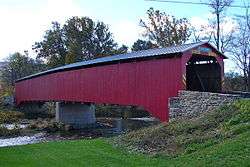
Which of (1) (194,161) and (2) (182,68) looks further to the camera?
(2) (182,68)

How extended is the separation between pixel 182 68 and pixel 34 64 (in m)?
60.5

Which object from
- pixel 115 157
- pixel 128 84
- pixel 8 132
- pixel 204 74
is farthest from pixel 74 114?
pixel 115 157

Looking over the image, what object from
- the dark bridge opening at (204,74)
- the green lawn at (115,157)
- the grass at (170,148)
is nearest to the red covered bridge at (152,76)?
the dark bridge opening at (204,74)

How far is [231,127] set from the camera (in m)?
14.2

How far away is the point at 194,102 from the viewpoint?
62.7 feet

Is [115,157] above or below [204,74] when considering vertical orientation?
below

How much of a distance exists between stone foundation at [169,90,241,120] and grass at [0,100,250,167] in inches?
32.1

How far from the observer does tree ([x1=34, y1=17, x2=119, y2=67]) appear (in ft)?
219

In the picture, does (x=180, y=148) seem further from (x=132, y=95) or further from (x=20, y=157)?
(x=132, y=95)

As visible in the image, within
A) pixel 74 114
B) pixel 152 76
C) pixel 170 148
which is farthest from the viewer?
pixel 74 114

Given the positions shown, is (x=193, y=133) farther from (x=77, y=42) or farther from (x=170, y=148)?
(x=77, y=42)

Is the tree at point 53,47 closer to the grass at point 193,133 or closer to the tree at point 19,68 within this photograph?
the tree at point 19,68

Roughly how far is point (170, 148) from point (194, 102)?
17.9 feet

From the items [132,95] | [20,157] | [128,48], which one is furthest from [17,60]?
[20,157]
